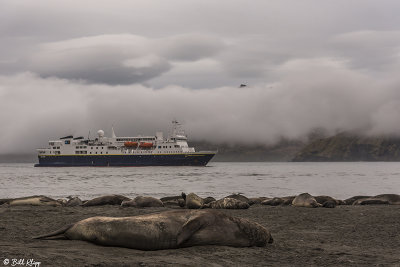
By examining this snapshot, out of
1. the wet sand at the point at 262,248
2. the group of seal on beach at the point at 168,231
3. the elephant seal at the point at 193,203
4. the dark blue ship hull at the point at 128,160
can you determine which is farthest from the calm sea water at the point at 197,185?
the dark blue ship hull at the point at 128,160

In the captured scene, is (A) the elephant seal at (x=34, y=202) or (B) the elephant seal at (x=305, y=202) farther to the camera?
(A) the elephant seal at (x=34, y=202)

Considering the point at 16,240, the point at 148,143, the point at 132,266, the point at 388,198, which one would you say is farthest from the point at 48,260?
the point at 148,143

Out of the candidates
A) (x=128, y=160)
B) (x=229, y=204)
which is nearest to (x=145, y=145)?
(x=128, y=160)

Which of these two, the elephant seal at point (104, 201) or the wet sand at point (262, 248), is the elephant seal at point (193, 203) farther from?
the wet sand at point (262, 248)

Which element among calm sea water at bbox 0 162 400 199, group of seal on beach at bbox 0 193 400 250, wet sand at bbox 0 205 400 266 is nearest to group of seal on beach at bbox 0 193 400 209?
wet sand at bbox 0 205 400 266

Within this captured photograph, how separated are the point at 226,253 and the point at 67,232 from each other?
2088mm

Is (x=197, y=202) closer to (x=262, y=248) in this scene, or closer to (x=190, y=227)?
(x=262, y=248)

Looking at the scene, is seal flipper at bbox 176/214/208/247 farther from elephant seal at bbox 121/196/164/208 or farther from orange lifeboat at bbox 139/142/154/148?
orange lifeboat at bbox 139/142/154/148

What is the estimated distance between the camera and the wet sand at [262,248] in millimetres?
4895

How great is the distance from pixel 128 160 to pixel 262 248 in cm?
8669

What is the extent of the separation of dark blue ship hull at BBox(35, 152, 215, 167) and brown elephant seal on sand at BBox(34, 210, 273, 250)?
83.7 m

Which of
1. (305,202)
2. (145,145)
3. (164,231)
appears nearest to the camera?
(164,231)

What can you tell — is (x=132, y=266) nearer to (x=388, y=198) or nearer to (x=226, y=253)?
(x=226, y=253)

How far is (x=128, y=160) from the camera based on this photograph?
91.6 meters
